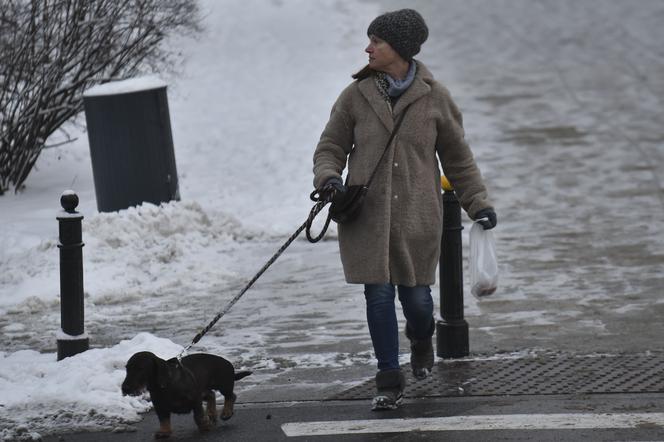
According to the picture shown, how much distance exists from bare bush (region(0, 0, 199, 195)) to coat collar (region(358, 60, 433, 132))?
595cm

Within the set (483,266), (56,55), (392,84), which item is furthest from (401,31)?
(56,55)

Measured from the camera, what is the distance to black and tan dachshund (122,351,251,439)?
516cm

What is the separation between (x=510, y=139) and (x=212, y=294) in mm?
6308

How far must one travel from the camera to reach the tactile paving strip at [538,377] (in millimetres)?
6039

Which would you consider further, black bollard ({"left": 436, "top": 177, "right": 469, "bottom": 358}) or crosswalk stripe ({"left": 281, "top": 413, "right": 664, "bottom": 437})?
black bollard ({"left": 436, "top": 177, "right": 469, "bottom": 358})

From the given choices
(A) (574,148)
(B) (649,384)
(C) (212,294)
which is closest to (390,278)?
(B) (649,384)

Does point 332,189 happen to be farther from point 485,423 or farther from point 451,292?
point 451,292

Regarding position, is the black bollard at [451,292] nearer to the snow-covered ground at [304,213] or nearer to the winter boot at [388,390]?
the snow-covered ground at [304,213]

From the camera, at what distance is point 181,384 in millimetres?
5273

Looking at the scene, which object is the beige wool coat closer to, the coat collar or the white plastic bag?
the coat collar

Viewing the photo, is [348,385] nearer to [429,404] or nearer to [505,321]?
[429,404]

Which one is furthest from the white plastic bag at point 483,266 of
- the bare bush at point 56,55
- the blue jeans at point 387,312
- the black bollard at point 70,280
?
the bare bush at point 56,55

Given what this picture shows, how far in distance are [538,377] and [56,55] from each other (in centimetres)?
699

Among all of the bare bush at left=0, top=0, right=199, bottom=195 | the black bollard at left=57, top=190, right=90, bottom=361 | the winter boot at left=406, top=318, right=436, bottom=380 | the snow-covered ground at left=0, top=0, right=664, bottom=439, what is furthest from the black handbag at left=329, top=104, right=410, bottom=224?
the bare bush at left=0, top=0, right=199, bottom=195
